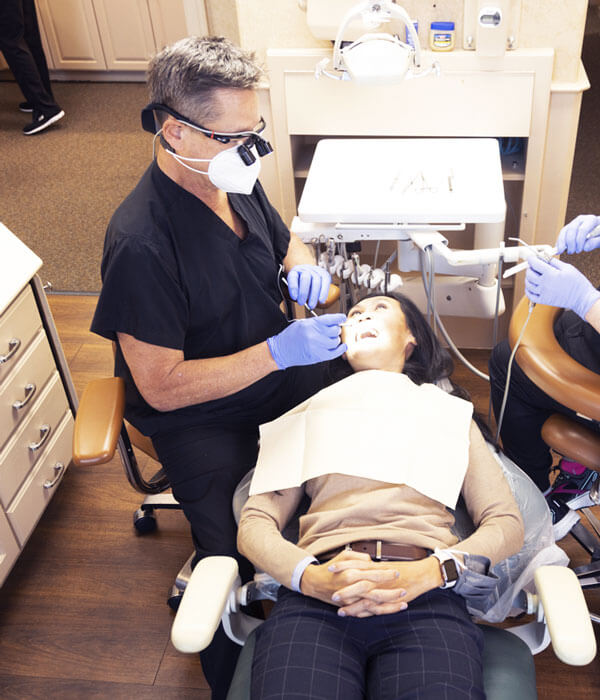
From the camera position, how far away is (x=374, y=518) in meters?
1.27

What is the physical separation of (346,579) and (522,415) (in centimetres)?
70

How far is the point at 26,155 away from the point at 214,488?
2858mm

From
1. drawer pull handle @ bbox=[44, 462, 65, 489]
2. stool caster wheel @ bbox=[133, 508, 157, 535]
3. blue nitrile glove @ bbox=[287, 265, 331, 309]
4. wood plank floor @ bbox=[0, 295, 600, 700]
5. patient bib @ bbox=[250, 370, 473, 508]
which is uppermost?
blue nitrile glove @ bbox=[287, 265, 331, 309]

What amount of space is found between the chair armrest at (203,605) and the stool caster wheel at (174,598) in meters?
0.60

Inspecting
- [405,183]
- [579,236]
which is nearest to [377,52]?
[405,183]

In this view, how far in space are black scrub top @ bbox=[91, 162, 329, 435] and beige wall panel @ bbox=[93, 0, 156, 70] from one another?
9.69ft

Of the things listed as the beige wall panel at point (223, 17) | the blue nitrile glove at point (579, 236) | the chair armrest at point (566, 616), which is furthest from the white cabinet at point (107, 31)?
the chair armrest at point (566, 616)

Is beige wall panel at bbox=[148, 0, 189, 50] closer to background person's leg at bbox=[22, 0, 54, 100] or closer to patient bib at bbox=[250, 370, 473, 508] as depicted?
background person's leg at bbox=[22, 0, 54, 100]

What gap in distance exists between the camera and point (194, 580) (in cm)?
116

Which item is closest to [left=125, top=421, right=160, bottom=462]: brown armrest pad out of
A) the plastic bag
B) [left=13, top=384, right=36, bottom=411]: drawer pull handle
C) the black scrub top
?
the black scrub top

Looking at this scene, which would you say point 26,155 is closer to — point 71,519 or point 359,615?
point 71,519

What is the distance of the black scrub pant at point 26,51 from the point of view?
149 inches

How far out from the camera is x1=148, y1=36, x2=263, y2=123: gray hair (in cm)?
129

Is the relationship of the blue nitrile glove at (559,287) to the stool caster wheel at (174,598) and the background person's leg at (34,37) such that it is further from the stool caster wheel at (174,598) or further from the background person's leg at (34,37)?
the background person's leg at (34,37)
